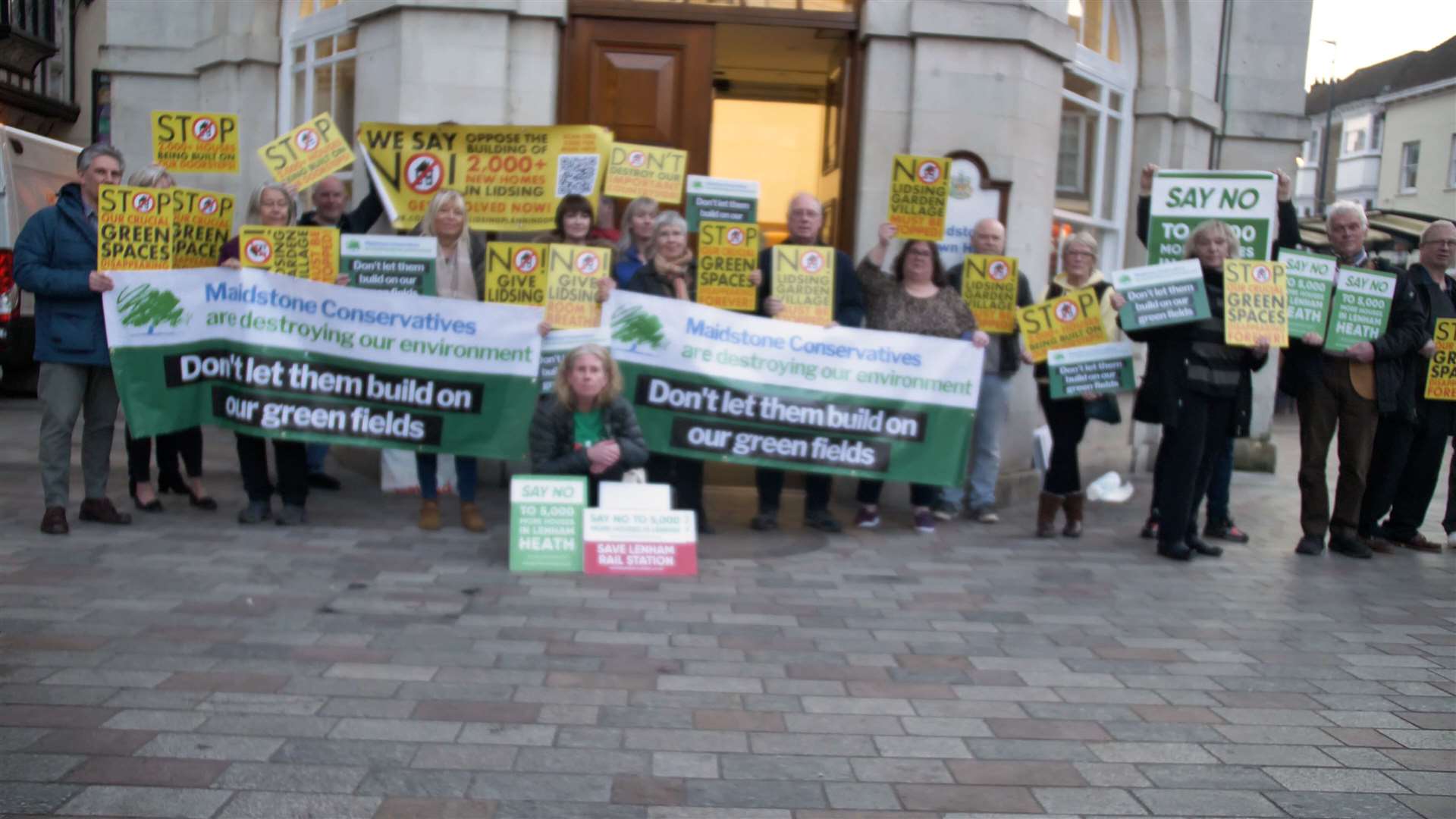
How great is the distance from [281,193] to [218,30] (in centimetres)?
517

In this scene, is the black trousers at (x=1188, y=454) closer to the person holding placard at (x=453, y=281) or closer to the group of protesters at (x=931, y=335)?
the group of protesters at (x=931, y=335)

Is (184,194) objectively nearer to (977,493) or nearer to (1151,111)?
(977,493)

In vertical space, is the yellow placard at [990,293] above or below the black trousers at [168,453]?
above

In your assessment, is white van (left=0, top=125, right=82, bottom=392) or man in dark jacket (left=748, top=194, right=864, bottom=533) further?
white van (left=0, top=125, right=82, bottom=392)

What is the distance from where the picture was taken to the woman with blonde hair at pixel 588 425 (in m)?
6.65

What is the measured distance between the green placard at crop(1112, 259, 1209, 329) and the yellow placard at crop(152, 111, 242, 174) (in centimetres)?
555

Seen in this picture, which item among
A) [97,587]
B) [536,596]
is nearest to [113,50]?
[97,587]

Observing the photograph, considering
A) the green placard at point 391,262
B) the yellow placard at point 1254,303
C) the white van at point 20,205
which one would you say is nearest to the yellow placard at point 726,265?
the green placard at point 391,262

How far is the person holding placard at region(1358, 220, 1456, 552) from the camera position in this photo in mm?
8039

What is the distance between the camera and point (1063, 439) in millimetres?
7957

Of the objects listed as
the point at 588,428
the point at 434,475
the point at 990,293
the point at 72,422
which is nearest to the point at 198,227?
the point at 72,422

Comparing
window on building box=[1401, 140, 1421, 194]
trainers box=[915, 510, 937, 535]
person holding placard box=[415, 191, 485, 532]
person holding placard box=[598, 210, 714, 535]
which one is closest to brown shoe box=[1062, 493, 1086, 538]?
trainers box=[915, 510, 937, 535]

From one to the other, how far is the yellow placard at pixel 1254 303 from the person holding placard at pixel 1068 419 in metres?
0.78

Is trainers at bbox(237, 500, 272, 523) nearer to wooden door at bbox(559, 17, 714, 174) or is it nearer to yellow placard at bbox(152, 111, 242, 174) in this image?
yellow placard at bbox(152, 111, 242, 174)
